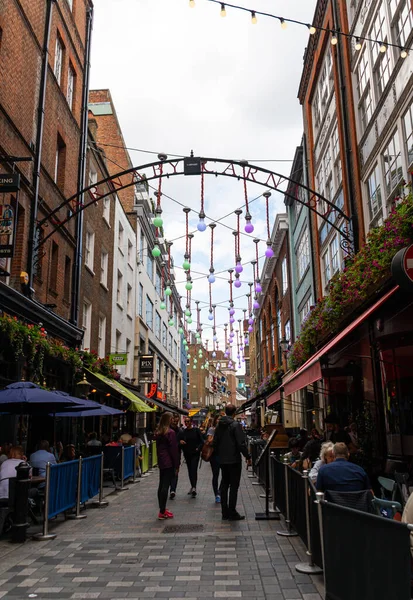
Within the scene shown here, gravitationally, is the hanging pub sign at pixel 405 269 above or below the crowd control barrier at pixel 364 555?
above

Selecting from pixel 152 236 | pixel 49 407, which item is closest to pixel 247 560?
pixel 49 407

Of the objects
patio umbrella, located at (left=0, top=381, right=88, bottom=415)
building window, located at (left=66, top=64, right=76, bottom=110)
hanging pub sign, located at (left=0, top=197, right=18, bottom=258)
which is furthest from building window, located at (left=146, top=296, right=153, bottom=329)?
patio umbrella, located at (left=0, top=381, right=88, bottom=415)

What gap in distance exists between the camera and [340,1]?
17.9 metres

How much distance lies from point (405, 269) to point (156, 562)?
16.3 feet

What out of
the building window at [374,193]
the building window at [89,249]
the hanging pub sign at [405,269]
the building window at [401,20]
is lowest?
the hanging pub sign at [405,269]

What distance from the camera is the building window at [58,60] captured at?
1853 centimetres

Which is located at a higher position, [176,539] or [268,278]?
[268,278]

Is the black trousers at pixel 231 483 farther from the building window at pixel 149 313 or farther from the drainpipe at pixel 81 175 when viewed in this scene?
the building window at pixel 149 313

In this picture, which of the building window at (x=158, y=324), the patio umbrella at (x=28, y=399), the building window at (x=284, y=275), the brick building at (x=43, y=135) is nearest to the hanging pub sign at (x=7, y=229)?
the brick building at (x=43, y=135)

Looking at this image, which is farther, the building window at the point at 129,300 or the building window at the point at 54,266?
the building window at the point at 129,300

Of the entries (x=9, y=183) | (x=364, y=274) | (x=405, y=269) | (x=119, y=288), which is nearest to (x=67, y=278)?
(x=9, y=183)

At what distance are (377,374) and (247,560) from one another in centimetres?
792

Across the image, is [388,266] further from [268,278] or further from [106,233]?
[268,278]

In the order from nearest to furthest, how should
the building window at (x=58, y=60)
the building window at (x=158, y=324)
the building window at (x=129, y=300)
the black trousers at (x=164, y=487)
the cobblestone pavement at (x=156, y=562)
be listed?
the cobblestone pavement at (x=156, y=562) < the black trousers at (x=164, y=487) < the building window at (x=58, y=60) < the building window at (x=129, y=300) < the building window at (x=158, y=324)
